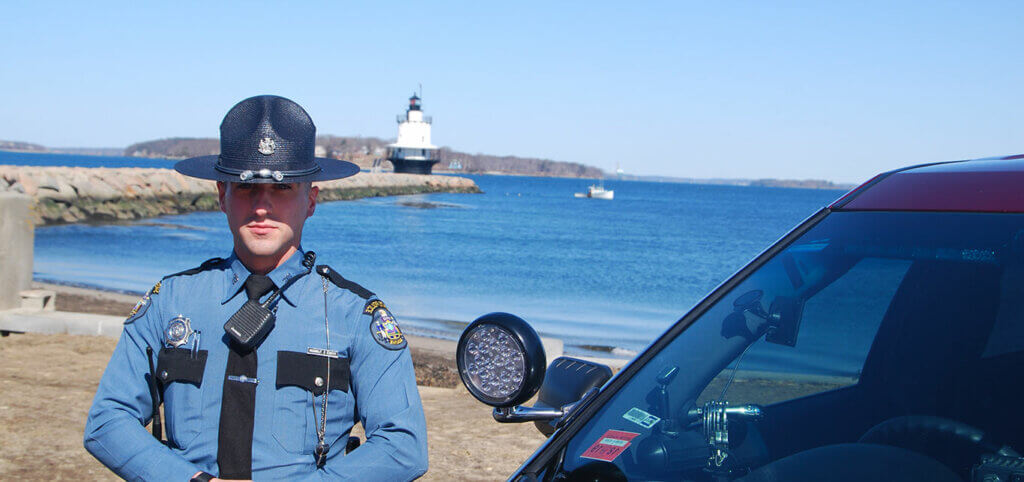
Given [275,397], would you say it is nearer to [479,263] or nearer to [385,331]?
[385,331]

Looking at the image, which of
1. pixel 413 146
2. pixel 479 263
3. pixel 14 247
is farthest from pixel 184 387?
pixel 413 146

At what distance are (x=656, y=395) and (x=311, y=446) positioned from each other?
78 centimetres

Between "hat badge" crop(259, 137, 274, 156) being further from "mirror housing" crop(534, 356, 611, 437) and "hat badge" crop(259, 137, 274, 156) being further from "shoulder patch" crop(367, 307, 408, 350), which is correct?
"mirror housing" crop(534, 356, 611, 437)

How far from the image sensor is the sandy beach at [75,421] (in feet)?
17.1

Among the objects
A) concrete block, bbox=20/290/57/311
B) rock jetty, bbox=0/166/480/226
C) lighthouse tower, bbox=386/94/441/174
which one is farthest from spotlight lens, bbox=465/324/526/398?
lighthouse tower, bbox=386/94/441/174

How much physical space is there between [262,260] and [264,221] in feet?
0.29

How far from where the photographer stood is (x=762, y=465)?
6.31 ft

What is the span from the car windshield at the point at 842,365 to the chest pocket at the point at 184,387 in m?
0.81

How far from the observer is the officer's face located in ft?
7.08

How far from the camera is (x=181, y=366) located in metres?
2.07

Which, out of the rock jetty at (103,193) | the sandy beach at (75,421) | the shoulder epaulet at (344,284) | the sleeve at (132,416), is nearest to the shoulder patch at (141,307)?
the sleeve at (132,416)

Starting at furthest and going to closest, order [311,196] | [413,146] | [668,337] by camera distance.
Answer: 1. [413,146]
2. [311,196]
3. [668,337]

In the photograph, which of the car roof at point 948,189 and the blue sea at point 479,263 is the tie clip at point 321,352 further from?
the blue sea at point 479,263

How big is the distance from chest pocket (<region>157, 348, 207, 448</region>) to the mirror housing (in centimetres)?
82
